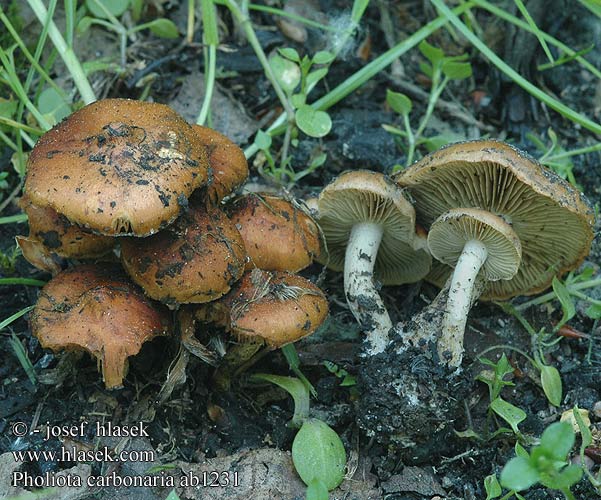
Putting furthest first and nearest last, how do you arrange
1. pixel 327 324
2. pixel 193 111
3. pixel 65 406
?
pixel 193 111, pixel 327 324, pixel 65 406

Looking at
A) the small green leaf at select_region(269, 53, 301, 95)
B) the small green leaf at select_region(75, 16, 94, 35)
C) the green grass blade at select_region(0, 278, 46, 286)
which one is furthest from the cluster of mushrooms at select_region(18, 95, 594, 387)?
the small green leaf at select_region(75, 16, 94, 35)

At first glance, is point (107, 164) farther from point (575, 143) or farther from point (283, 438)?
point (575, 143)

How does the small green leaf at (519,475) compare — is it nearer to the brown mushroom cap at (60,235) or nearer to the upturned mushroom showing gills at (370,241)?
the upturned mushroom showing gills at (370,241)

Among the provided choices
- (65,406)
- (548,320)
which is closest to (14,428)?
(65,406)

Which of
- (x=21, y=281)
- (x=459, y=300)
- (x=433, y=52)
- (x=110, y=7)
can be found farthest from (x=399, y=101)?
(x=21, y=281)

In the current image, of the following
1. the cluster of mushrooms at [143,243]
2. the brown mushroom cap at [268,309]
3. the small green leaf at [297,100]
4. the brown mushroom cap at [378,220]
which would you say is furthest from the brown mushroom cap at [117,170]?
the small green leaf at [297,100]
